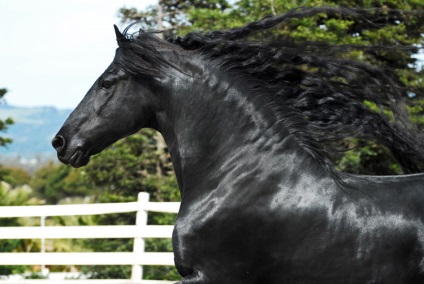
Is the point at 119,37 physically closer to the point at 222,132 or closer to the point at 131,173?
the point at 222,132

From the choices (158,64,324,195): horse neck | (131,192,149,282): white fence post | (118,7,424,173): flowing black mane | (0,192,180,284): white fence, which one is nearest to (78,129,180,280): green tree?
(0,192,180,284): white fence

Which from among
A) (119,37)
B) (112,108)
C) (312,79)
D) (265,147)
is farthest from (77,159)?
(312,79)

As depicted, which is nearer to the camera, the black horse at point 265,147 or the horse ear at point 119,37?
the black horse at point 265,147

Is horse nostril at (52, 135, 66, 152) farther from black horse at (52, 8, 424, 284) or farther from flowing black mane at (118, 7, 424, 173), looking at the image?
flowing black mane at (118, 7, 424, 173)

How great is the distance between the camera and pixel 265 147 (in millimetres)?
4828

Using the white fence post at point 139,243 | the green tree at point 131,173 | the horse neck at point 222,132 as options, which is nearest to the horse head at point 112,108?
the horse neck at point 222,132

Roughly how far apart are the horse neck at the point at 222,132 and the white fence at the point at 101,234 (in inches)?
186

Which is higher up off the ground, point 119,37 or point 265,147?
point 119,37

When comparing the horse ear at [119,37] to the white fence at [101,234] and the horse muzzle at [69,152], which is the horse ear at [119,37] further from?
the white fence at [101,234]

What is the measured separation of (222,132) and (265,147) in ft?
0.86

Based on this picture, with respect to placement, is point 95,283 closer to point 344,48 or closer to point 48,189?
point 344,48

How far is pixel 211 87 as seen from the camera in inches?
195

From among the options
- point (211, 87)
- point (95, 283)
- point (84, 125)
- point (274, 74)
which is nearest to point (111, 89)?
point (84, 125)

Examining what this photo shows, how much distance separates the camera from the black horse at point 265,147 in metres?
4.59
